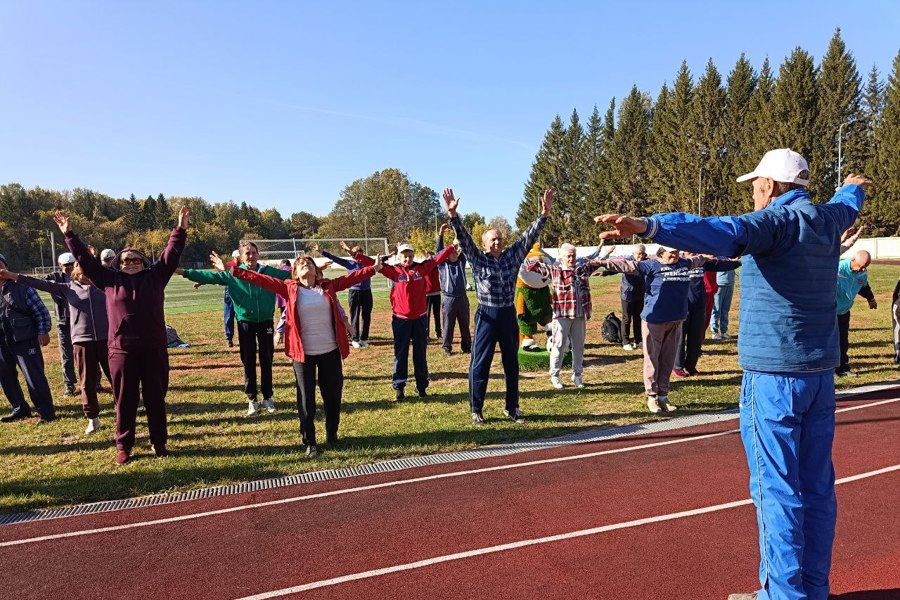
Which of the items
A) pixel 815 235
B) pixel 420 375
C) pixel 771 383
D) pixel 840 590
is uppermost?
pixel 815 235

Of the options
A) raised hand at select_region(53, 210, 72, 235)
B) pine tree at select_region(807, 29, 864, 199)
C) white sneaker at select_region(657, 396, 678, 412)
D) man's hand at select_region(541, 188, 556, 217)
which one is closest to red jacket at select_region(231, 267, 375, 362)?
raised hand at select_region(53, 210, 72, 235)

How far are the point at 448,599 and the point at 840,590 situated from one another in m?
2.33

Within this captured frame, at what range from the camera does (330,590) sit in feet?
11.6

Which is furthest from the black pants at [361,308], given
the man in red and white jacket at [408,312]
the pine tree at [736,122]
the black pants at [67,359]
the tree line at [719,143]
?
the pine tree at [736,122]

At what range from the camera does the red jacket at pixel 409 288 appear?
7859 millimetres

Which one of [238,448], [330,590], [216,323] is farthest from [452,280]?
[216,323]

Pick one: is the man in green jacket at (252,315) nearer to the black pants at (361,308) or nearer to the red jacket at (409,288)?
the red jacket at (409,288)

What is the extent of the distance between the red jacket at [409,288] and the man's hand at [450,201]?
1799mm

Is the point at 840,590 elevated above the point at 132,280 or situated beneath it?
situated beneath

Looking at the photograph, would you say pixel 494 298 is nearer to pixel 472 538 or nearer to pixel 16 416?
pixel 472 538

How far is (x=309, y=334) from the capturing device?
5852mm

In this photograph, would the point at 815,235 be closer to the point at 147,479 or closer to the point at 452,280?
the point at 147,479

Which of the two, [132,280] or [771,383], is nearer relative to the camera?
[771,383]

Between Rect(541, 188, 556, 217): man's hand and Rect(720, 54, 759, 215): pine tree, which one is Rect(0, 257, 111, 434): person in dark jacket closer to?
Rect(541, 188, 556, 217): man's hand
